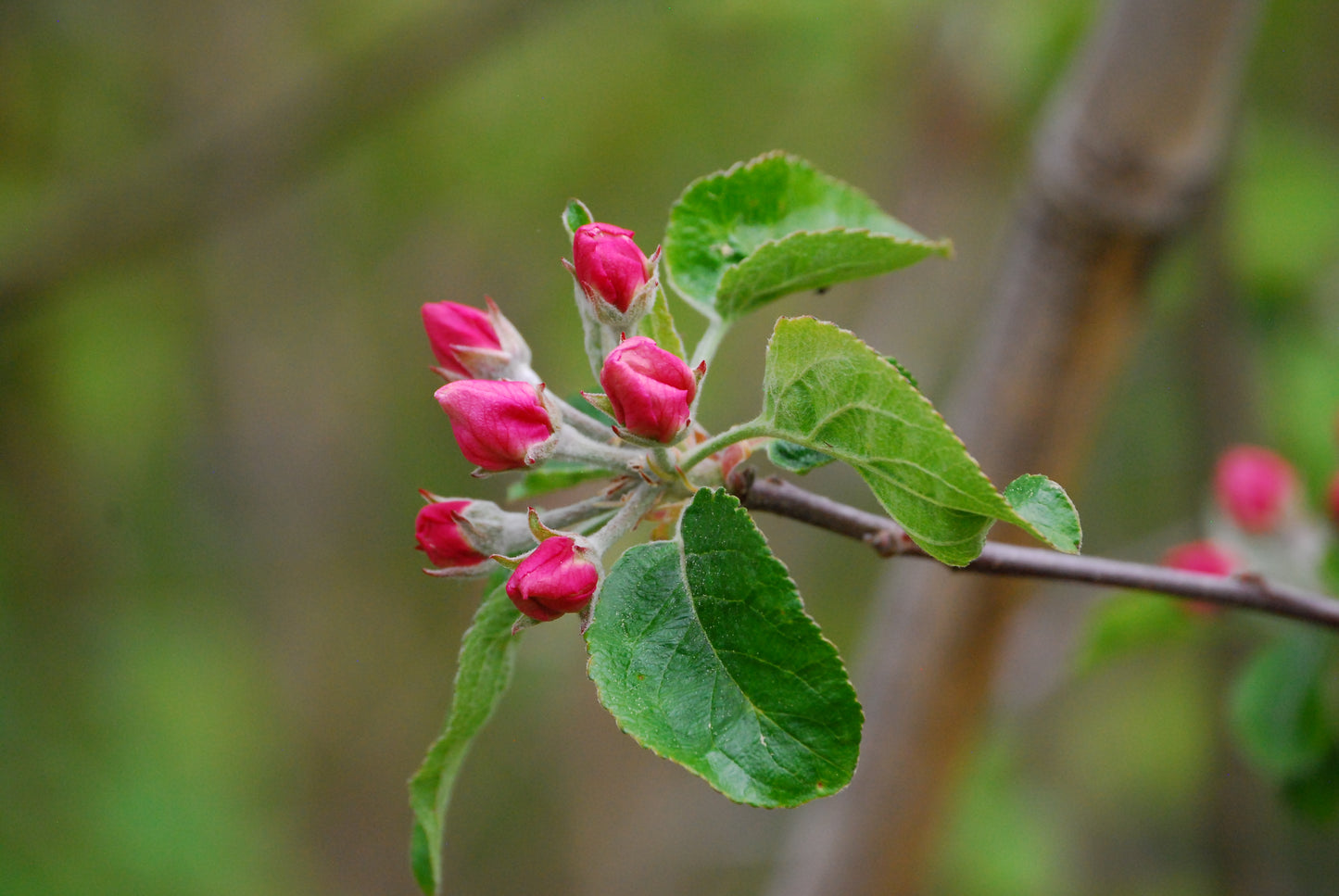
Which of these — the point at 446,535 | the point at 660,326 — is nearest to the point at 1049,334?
the point at 660,326

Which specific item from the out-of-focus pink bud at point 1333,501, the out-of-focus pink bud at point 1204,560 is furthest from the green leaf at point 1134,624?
the out-of-focus pink bud at point 1333,501

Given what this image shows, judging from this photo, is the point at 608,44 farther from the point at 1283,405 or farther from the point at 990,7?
the point at 1283,405

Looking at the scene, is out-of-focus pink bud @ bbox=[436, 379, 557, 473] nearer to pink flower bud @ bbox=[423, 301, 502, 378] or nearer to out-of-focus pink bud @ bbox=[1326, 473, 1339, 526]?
A: pink flower bud @ bbox=[423, 301, 502, 378]

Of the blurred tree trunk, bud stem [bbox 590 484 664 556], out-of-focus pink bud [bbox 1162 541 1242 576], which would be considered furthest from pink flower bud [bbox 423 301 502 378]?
out-of-focus pink bud [bbox 1162 541 1242 576]

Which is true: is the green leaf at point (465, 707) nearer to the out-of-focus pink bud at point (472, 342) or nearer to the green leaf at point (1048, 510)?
the out-of-focus pink bud at point (472, 342)

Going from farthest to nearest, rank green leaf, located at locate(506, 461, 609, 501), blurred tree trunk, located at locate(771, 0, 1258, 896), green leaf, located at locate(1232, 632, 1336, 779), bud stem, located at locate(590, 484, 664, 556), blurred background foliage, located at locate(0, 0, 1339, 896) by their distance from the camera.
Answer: blurred background foliage, located at locate(0, 0, 1339, 896) < green leaf, located at locate(1232, 632, 1336, 779) < blurred tree trunk, located at locate(771, 0, 1258, 896) < green leaf, located at locate(506, 461, 609, 501) < bud stem, located at locate(590, 484, 664, 556)

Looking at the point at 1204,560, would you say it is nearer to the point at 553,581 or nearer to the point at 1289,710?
the point at 1289,710

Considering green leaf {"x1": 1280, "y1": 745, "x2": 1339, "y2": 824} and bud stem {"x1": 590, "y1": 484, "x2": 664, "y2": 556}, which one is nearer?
bud stem {"x1": 590, "y1": 484, "x2": 664, "y2": 556}
